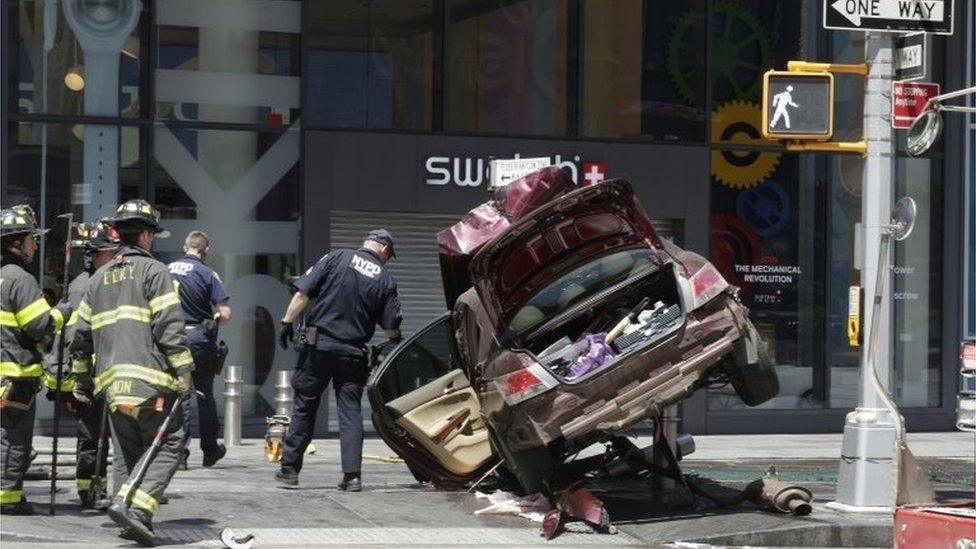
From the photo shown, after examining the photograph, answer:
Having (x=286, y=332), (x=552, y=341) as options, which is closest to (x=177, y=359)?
(x=552, y=341)

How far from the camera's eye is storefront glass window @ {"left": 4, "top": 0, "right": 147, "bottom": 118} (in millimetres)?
16484

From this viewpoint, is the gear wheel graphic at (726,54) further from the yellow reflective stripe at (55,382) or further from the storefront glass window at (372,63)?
the yellow reflective stripe at (55,382)

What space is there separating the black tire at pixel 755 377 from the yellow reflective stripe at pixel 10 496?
4.60 m

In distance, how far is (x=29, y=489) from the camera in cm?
1235

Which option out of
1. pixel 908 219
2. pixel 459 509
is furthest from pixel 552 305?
pixel 908 219

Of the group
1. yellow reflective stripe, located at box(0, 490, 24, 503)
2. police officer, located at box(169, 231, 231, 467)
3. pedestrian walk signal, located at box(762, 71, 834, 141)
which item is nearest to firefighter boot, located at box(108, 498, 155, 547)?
yellow reflective stripe, located at box(0, 490, 24, 503)

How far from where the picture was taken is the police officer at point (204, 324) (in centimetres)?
1362

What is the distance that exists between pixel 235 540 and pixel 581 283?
130 inches

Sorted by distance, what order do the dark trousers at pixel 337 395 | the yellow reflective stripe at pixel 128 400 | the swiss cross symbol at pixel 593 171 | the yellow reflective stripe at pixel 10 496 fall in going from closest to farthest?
the yellow reflective stripe at pixel 128 400, the yellow reflective stripe at pixel 10 496, the dark trousers at pixel 337 395, the swiss cross symbol at pixel 593 171

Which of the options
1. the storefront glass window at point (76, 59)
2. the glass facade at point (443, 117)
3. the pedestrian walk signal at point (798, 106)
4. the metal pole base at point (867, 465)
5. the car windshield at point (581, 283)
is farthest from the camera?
the glass facade at point (443, 117)

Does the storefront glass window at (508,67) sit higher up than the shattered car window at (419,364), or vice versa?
the storefront glass window at (508,67)

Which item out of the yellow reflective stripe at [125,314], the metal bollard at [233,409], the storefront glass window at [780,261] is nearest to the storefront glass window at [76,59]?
the metal bollard at [233,409]

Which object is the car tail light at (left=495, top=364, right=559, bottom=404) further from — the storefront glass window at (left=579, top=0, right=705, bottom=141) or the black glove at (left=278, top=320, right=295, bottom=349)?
the storefront glass window at (left=579, top=0, right=705, bottom=141)

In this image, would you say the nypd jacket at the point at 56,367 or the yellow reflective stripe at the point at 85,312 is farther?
the nypd jacket at the point at 56,367
